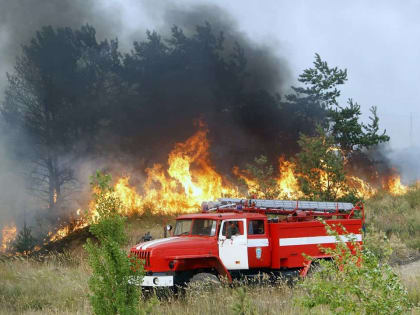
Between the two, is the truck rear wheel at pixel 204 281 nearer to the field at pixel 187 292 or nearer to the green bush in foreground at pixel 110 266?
the field at pixel 187 292

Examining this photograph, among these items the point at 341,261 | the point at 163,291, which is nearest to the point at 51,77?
the point at 163,291

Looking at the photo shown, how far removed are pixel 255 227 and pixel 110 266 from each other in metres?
5.78

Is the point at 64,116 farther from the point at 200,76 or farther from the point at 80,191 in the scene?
the point at 200,76

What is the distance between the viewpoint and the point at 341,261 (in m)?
5.78

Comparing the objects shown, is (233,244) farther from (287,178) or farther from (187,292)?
(287,178)

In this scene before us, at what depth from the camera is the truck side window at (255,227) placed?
1171 centimetres

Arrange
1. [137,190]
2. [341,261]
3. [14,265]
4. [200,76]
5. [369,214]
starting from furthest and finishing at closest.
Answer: [200,76]
[137,190]
[369,214]
[14,265]
[341,261]

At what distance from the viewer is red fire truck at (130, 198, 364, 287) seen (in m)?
10.6

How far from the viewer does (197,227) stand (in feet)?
38.6

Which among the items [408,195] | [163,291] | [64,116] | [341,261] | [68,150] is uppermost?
[64,116]

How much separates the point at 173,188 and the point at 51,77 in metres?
9.19

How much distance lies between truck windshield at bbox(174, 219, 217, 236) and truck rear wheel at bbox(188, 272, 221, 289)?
104 centimetres

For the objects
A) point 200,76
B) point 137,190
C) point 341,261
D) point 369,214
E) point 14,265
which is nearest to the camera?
point 341,261

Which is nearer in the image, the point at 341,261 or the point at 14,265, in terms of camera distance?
the point at 341,261
